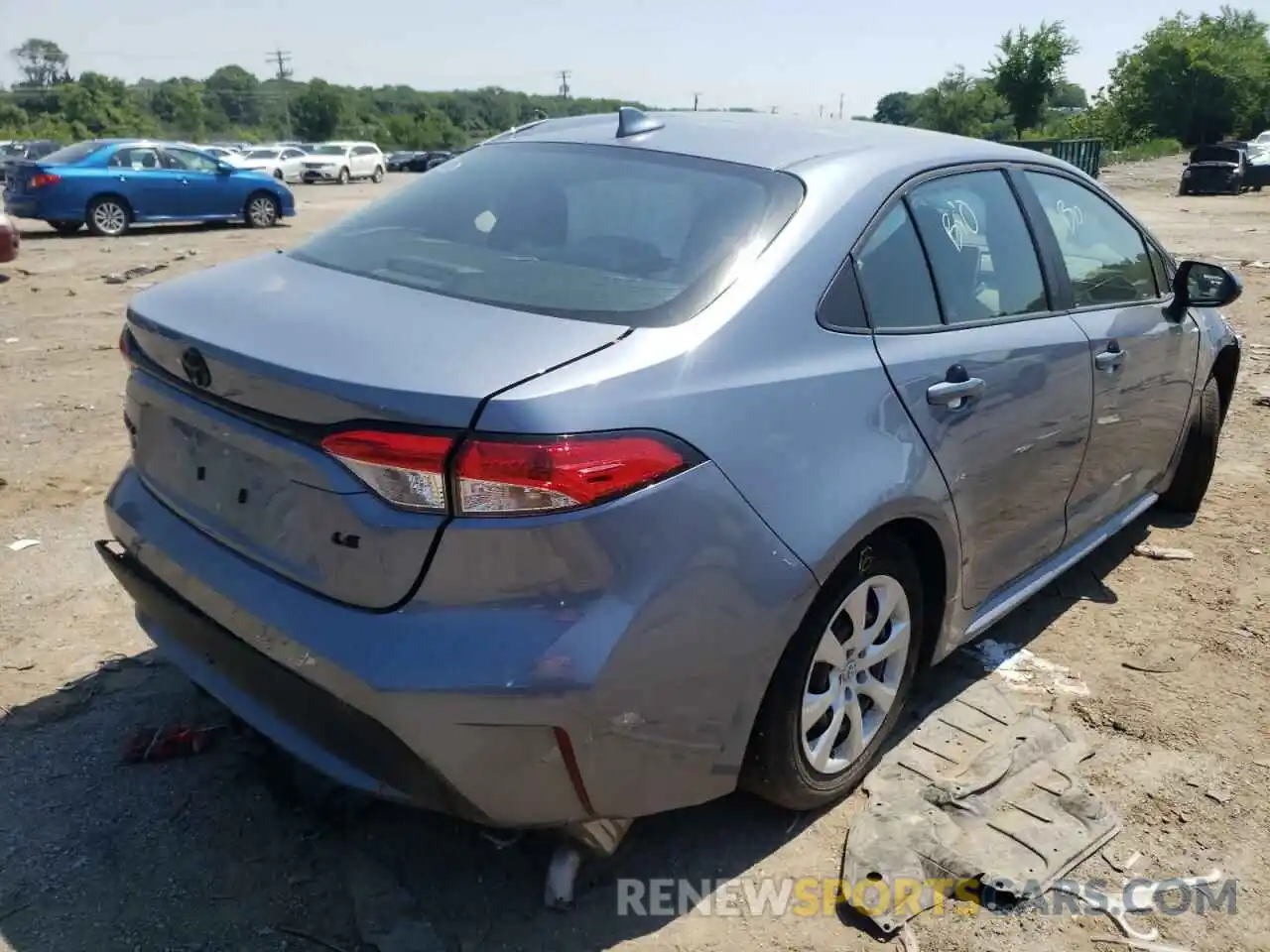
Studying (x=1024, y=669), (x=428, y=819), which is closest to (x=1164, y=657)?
(x=1024, y=669)

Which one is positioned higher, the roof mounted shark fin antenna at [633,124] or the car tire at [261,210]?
the roof mounted shark fin antenna at [633,124]

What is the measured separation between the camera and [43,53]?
105 meters

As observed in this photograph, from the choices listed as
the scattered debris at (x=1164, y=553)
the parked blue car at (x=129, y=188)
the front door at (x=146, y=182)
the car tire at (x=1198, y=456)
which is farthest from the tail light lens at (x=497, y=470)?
the front door at (x=146, y=182)

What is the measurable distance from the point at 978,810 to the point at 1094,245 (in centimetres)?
209

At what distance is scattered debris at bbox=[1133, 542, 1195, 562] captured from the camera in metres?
4.54

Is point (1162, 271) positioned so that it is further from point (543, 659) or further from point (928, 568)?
point (543, 659)

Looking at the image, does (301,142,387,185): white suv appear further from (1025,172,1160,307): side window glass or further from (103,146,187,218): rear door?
(1025,172,1160,307): side window glass

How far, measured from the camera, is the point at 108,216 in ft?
53.0

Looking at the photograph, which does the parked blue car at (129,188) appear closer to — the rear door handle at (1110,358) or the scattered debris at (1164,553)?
the scattered debris at (1164,553)

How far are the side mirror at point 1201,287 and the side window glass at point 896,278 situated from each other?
5.84 ft

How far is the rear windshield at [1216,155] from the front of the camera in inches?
1160

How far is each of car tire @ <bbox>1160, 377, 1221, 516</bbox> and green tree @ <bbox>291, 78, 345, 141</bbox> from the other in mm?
91520

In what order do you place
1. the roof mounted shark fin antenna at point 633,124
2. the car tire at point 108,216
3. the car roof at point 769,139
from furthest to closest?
the car tire at point 108,216, the roof mounted shark fin antenna at point 633,124, the car roof at point 769,139

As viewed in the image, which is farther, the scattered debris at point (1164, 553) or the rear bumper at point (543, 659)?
the scattered debris at point (1164, 553)
